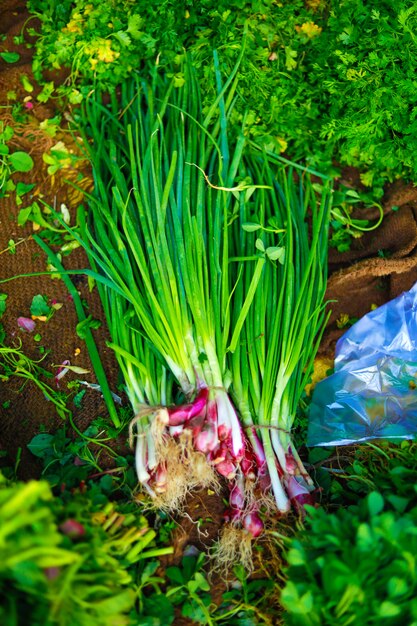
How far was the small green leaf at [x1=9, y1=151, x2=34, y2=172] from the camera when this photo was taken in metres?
1.93

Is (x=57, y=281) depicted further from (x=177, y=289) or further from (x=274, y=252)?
(x=274, y=252)

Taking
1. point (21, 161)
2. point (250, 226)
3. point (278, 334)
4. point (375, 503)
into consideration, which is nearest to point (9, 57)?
point (21, 161)

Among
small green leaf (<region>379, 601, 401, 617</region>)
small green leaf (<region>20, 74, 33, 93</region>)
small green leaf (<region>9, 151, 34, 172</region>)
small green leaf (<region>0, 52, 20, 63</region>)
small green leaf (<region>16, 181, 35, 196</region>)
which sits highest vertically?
small green leaf (<region>0, 52, 20, 63</region>)

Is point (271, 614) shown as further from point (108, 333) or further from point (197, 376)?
point (108, 333)

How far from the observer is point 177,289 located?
1.65 metres

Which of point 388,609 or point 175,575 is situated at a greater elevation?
point 388,609

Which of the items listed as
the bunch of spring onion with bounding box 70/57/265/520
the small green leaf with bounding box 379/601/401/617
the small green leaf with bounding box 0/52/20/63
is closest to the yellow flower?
the bunch of spring onion with bounding box 70/57/265/520

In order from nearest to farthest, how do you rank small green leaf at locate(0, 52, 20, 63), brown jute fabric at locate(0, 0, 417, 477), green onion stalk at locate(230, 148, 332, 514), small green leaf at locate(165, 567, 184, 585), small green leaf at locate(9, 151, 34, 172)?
small green leaf at locate(165, 567, 184, 585)
green onion stalk at locate(230, 148, 332, 514)
brown jute fabric at locate(0, 0, 417, 477)
small green leaf at locate(9, 151, 34, 172)
small green leaf at locate(0, 52, 20, 63)

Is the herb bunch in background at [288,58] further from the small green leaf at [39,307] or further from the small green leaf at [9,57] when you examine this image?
the small green leaf at [39,307]

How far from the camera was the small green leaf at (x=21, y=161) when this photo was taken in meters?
1.93

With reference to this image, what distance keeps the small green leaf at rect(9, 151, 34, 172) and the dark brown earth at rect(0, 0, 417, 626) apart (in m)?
0.04

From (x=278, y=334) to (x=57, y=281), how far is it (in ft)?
2.57

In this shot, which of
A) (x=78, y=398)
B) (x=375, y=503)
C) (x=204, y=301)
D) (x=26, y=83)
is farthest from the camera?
(x=26, y=83)

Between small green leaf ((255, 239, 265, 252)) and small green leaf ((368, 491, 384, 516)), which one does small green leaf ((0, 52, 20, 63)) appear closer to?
small green leaf ((255, 239, 265, 252))
